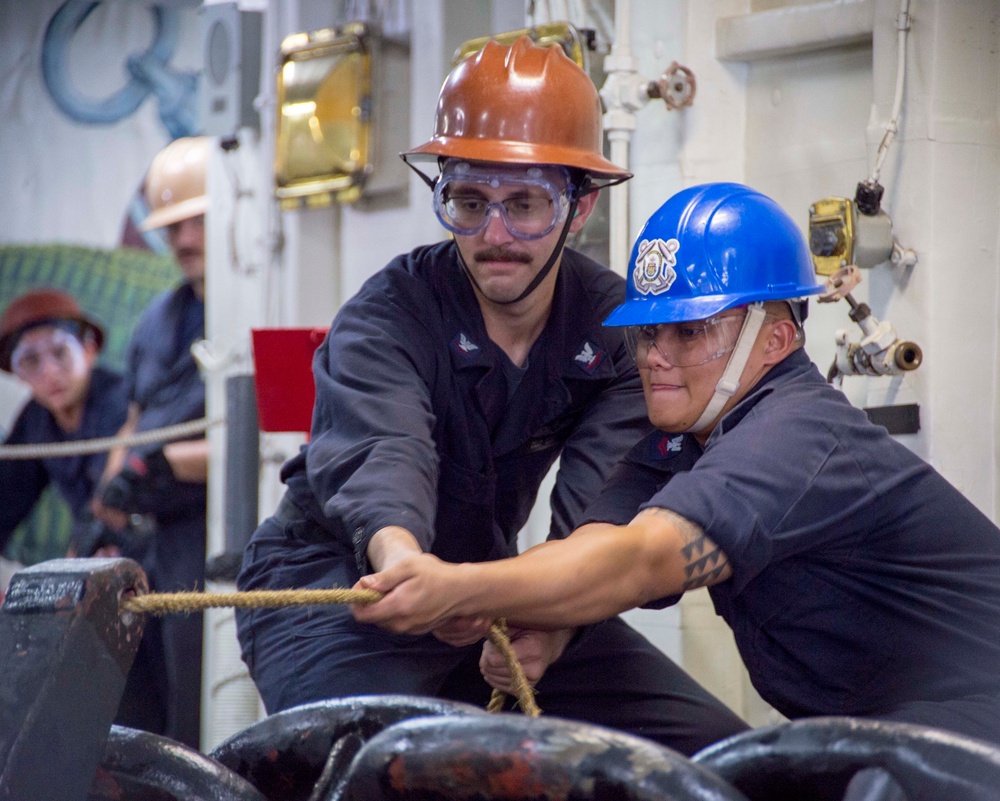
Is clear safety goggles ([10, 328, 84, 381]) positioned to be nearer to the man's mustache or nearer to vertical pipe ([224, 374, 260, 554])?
vertical pipe ([224, 374, 260, 554])

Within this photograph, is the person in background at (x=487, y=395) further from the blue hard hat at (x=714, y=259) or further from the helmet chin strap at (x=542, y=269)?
the blue hard hat at (x=714, y=259)

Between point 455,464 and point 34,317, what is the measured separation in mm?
5013

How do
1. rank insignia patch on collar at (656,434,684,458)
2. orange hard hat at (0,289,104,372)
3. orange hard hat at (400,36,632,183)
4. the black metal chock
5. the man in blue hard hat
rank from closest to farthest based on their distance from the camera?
the black metal chock → the man in blue hard hat → rank insignia patch on collar at (656,434,684,458) → orange hard hat at (400,36,632,183) → orange hard hat at (0,289,104,372)

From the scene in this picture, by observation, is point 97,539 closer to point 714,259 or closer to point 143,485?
point 143,485

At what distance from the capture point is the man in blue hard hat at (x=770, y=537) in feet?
6.38

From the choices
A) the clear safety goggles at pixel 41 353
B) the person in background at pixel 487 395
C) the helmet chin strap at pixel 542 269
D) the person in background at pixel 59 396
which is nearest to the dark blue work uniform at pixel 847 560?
the person in background at pixel 487 395

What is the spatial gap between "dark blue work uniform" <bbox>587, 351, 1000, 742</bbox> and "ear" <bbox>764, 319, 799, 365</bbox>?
95 mm

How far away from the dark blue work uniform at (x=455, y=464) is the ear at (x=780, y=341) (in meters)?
0.48

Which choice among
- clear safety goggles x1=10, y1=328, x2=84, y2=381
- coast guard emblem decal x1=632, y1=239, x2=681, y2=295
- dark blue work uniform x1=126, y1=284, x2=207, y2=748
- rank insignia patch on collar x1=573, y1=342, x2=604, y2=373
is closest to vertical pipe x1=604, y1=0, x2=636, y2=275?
rank insignia patch on collar x1=573, y1=342, x2=604, y2=373

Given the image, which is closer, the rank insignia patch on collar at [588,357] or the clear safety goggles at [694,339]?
the clear safety goggles at [694,339]

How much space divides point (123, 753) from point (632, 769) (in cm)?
73

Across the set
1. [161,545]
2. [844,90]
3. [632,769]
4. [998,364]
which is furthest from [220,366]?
[632,769]

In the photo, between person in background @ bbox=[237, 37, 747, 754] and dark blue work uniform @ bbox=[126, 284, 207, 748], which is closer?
person in background @ bbox=[237, 37, 747, 754]

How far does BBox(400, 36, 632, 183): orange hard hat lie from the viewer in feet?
8.59
